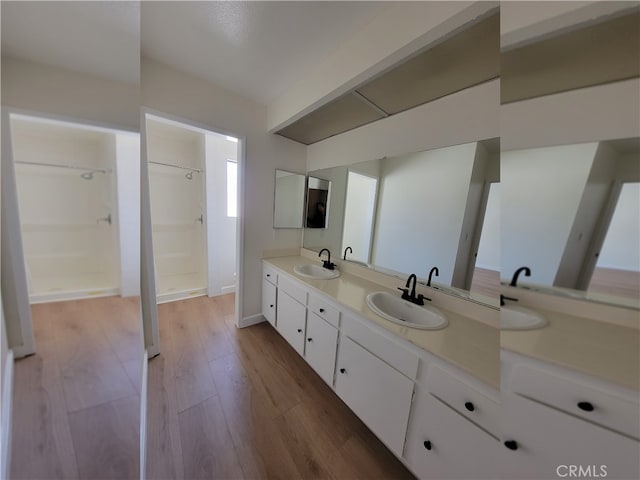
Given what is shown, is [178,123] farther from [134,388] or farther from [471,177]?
[471,177]

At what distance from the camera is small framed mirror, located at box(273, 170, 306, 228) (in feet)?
7.38

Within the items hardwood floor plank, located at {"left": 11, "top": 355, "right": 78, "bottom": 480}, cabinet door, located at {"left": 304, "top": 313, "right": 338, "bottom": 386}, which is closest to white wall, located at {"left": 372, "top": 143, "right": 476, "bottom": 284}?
cabinet door, located at {"left": 304, "top": 313, "right": 338, "bottom": 386}

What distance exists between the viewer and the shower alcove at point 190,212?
110 inches

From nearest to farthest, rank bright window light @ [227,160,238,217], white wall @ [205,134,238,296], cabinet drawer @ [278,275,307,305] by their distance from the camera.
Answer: cabinet drawer @ [278,275,307,305], white wall @ [205,134,238,296], bright window light @ [227,160,238,217]

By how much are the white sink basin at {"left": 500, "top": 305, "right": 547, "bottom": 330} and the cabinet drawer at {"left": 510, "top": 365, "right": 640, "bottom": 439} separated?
0.14 m

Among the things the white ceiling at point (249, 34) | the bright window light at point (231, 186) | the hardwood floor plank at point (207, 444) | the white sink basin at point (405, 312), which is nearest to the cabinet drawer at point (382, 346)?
the white sink basin at point (405, 312)

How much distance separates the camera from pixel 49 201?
324 mm

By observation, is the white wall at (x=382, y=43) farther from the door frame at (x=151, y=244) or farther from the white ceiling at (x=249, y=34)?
the door frame at (x=151, y=244)

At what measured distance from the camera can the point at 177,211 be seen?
11.0 feet

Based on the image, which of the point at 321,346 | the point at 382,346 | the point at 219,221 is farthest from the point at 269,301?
the point at 219,221

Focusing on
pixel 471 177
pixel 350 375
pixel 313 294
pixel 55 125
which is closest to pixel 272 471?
pixel 350 375

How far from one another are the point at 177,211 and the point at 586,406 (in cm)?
423

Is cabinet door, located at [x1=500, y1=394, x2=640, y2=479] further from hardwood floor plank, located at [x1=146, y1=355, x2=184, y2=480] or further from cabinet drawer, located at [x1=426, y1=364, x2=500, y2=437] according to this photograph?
hardwood floor plank, located at [x1=146, y1=355, x2=184, y2=480]

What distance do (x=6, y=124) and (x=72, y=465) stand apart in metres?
0.57
